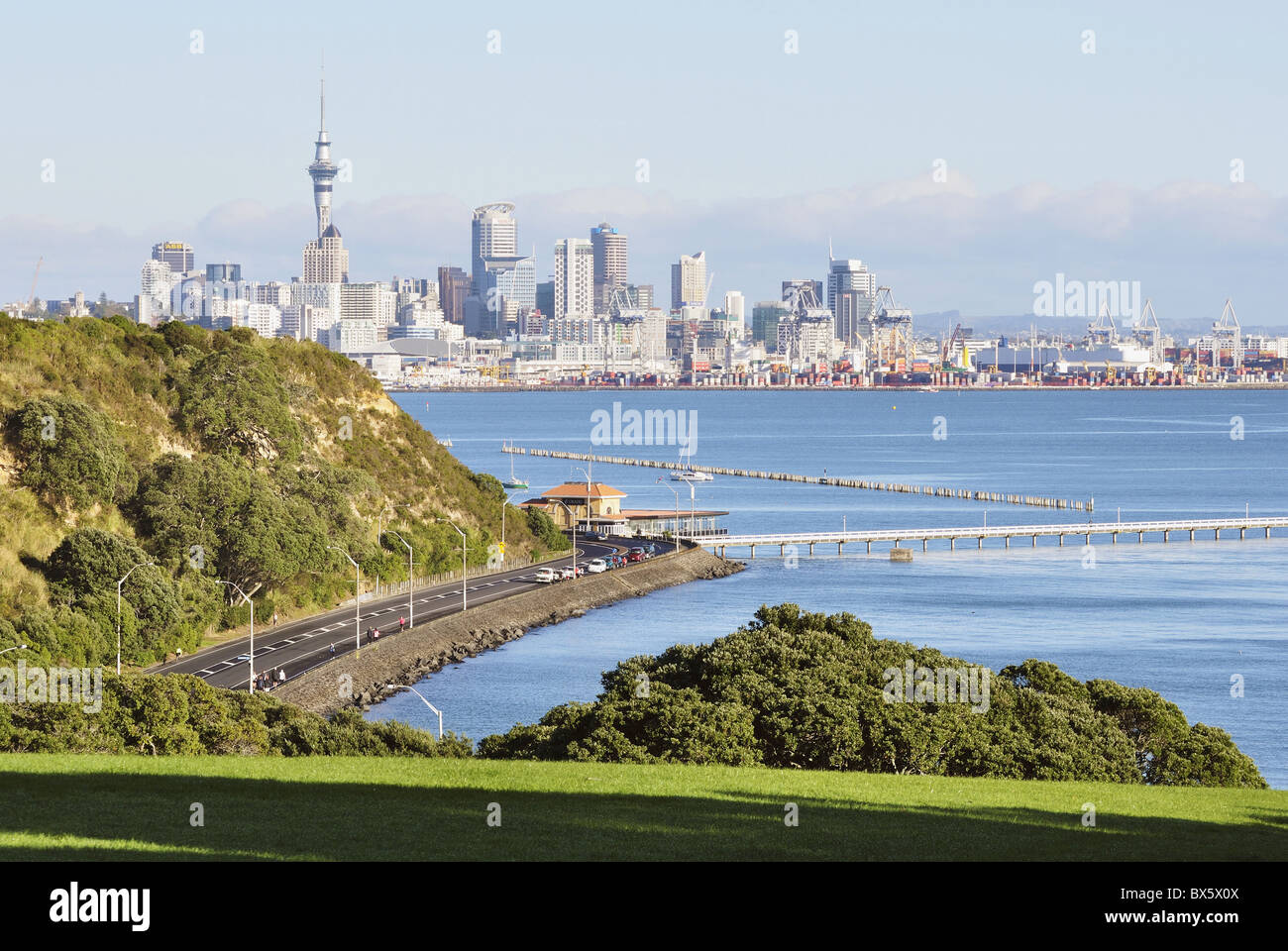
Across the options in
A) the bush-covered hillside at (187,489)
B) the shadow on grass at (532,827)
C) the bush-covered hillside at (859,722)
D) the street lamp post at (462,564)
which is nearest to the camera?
the shadow on grass at (532,827)

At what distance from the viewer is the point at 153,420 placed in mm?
81438

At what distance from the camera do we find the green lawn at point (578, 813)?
16.0 m

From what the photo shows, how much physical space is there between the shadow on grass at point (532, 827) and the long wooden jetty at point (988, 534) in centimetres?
8767

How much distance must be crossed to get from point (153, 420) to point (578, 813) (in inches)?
2672

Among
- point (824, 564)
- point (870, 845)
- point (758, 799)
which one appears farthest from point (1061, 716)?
point (824, 564)

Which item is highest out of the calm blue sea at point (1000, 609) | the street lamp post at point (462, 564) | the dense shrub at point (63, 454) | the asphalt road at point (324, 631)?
the dense shrub at point (63, 454)

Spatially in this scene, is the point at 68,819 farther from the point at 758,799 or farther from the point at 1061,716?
the point at 1061,716

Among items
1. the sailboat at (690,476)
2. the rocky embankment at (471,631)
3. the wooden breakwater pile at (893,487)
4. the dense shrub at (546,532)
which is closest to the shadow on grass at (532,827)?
the rocky embankment at (471,631)

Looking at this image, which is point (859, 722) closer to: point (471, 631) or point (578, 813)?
point (578, 813)

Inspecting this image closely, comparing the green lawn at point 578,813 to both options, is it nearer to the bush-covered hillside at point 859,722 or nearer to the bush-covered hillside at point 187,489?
the bush-covered hillside at point 859,722

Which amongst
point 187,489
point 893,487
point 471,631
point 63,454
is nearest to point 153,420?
point 187,489

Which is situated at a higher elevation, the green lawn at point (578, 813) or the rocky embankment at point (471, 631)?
the green lawn at point (578, 813)

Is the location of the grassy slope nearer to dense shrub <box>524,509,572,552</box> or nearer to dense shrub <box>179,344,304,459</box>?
dense shrub <box>524,509,572,552</box>
